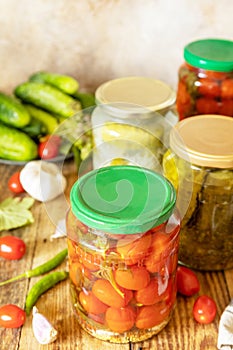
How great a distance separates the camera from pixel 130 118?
143 cm

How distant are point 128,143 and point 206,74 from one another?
0.28 meters

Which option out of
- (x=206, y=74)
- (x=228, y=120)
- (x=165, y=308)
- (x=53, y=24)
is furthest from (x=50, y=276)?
(x=53, y=24)

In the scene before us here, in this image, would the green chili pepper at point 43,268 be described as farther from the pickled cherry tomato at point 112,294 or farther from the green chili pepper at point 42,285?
the pickled cherry tomato at point 112,294

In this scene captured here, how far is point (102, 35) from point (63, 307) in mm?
892

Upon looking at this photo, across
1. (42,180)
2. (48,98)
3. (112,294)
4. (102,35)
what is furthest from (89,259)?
(102,35)

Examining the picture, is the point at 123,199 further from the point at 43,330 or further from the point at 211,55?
the point at 211,55

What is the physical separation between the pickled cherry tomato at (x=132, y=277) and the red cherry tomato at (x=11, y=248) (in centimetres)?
35

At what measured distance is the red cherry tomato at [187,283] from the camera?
4.11ft

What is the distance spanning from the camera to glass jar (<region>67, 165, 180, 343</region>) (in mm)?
1049

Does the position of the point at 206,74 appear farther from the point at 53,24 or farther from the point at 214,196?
the point at 53,24

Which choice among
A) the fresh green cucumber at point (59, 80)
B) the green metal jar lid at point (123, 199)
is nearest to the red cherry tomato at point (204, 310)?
the green metal jar lid at point (123, 199)

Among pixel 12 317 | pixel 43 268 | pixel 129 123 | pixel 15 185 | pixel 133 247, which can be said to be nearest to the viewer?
pixel 133 247

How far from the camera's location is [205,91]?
4.95ft

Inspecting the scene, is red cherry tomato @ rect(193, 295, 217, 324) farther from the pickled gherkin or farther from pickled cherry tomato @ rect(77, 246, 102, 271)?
pickled cherry tomato @ rect(77, 246, 102, 271)
